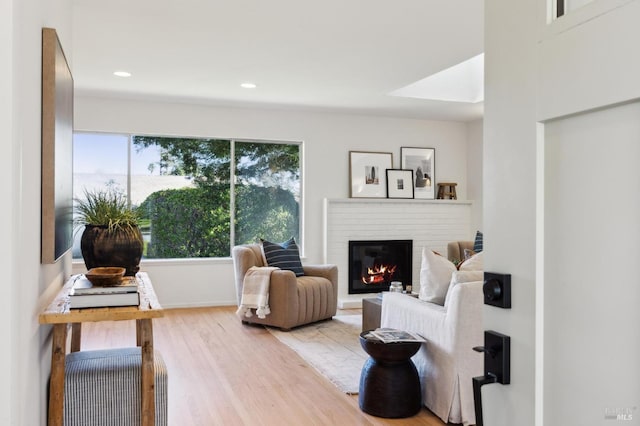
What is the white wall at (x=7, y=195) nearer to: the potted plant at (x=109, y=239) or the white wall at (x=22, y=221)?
the white wall at (x=22, y=221)

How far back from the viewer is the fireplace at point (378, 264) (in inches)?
273

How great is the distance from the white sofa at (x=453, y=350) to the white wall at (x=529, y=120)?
5.96 feet

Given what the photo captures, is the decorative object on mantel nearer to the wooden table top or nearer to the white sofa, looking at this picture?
the white sofa

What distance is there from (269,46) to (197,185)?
9.38 ft

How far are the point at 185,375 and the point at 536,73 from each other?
352 centimetres

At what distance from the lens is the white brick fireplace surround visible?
270 inches

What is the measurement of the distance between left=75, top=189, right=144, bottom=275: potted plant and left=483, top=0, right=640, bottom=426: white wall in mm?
1960

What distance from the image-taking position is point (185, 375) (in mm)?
3811

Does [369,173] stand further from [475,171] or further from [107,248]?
[107,248]

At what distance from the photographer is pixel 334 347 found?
14.9 feet

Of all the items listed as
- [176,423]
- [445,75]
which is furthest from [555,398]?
[445,75]

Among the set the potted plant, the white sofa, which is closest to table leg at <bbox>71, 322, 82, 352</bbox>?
the potted plant

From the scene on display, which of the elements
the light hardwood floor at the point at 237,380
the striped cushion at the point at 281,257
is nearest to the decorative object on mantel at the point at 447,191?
the striped cushion at the point at 281,257

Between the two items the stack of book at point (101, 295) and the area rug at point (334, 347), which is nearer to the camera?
the stack of book at point (101, 295)
